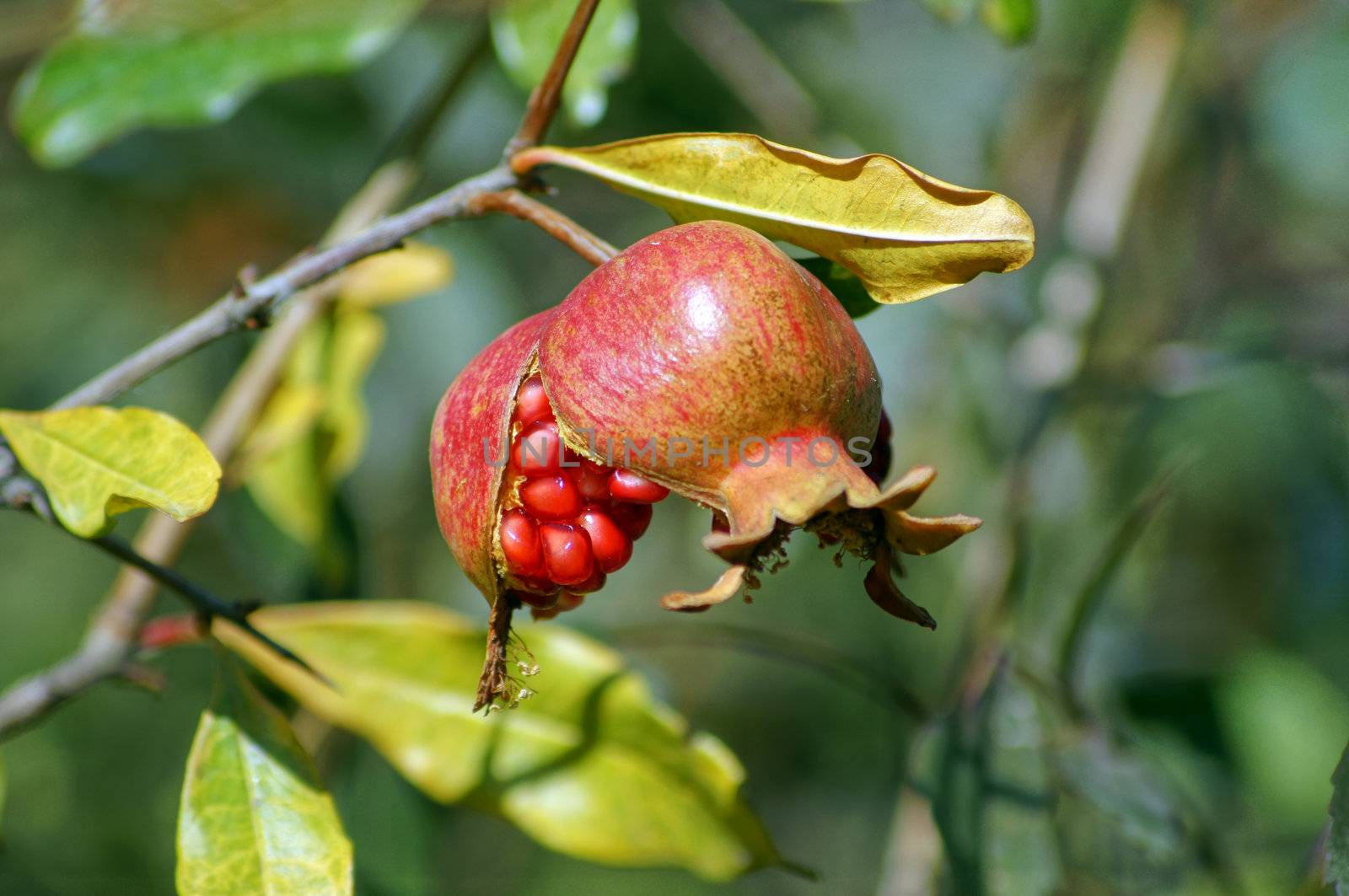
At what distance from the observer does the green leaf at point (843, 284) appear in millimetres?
910

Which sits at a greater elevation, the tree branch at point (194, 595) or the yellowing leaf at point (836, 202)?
the yellowing leaf at point (836, 202)

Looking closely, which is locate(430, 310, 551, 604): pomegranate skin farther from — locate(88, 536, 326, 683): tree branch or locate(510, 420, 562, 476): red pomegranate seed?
locate(88, 536, 326, 683): tree branch

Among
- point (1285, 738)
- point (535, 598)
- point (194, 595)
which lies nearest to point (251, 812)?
point (194, 595)

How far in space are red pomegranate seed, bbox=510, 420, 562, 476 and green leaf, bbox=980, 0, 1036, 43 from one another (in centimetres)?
74

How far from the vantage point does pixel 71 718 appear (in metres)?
2.81

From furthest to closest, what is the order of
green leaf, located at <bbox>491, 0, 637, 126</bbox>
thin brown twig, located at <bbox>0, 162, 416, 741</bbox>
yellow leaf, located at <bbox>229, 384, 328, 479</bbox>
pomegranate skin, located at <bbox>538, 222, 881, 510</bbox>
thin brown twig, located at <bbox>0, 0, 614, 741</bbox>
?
1. yellow leaf, located at <bbox>229, 384, 328, 479</bbox>
2. green leaf, located at <bbox>491, 0, 637, 126</bbox>
3. thin brown twig, located at <bbox>0, 162, 416, 741</bbox>
4. thin brown twig, located at <bbox>0, 0, 614, 741</bbox>
5. pomegranate skin, located at <bbox>538, 222, 881, 510</bbox>

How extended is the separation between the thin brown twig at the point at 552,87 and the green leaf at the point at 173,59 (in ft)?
1.93

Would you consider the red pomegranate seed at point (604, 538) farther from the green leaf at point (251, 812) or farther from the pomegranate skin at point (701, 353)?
the green leaf at point (251, 812)

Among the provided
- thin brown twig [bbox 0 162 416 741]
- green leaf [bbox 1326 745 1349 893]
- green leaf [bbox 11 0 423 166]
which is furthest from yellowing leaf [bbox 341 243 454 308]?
green leaf [bbox 1326 745 1349 893]

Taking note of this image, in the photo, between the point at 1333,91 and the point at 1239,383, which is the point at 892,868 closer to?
the point at 1239,383

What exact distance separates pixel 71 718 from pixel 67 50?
80.1 inches

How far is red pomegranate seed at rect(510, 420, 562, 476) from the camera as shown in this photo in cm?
84

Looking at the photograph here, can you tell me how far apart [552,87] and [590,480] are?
29 cm

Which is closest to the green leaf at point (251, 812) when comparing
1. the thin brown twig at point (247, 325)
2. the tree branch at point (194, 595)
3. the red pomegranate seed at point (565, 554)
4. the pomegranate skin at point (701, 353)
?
the tree branch at point (194, 595)
